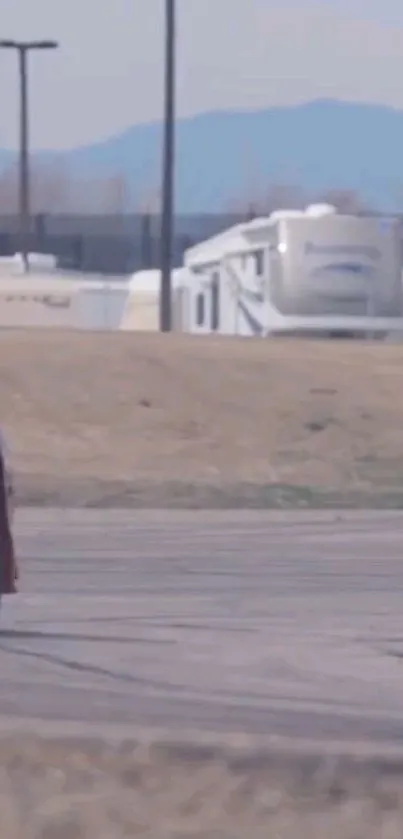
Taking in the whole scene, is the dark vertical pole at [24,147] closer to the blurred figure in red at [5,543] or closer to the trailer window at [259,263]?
the trailer window at [259,263]

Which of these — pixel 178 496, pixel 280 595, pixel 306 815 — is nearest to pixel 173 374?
pixel 178 496

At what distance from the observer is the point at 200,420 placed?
26.5 meters

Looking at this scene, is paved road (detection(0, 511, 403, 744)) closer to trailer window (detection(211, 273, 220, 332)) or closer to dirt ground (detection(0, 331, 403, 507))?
dirt ground (detection(0, 331, 403, 507))

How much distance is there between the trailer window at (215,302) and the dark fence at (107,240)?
32.3 m

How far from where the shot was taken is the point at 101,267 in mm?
85688

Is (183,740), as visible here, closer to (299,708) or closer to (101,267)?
(299,708)

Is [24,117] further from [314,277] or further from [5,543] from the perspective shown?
[5,543]

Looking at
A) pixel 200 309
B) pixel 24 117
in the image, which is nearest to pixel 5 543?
pixel 200 309

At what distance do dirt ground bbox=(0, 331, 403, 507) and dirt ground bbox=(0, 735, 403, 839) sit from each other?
43.4ft

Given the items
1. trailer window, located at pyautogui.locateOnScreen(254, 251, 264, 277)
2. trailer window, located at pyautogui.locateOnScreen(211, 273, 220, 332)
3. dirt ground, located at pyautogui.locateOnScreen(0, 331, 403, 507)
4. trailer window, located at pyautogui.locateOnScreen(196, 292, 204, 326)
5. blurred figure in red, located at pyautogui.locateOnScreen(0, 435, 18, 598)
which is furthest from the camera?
trailer window, located at pyautogui.locateOnScreen(196, 292, 204, 326)

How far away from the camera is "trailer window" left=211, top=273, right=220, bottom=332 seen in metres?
41.9

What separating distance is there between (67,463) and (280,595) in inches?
371

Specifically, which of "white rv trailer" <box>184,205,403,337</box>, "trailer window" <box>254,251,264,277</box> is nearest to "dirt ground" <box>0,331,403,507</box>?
"white rv trailer" <box>184,205,403,337</box>

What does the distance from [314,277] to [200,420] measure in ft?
41.7
